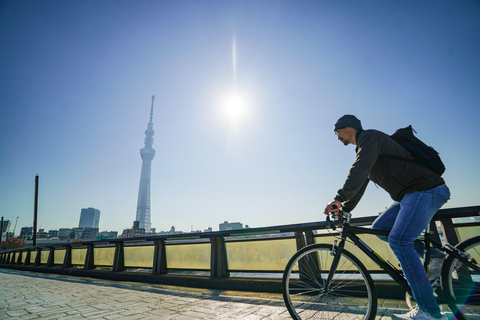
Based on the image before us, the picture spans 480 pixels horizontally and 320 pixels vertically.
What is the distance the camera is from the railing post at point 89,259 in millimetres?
9830

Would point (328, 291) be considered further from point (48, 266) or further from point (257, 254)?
point (48, 266)

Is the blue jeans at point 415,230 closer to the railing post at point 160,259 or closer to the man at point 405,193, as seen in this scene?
the man at point 405,193

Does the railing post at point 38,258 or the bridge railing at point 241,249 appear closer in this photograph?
the bridge railing at point 241,249

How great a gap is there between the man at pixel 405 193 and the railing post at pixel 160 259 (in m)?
6.14

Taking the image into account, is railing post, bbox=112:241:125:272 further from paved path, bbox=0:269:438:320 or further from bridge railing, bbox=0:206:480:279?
paved path, bbox=0:269:438:320

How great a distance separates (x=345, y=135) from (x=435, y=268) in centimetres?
156

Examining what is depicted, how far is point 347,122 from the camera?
2.76m

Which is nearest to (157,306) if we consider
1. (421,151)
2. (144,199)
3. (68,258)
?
(421,151)

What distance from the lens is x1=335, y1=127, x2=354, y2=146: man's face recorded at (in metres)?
2.75

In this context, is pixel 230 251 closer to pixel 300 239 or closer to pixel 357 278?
pixel 300 239

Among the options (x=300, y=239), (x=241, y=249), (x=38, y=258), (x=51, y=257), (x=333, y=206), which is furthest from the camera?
(x=38, y=258)

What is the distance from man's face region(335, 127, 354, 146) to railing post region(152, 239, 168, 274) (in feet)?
20.7

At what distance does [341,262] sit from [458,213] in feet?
6.97

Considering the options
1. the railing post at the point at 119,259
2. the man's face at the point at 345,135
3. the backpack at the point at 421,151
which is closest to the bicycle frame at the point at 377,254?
the backpack at the point at 421,151
